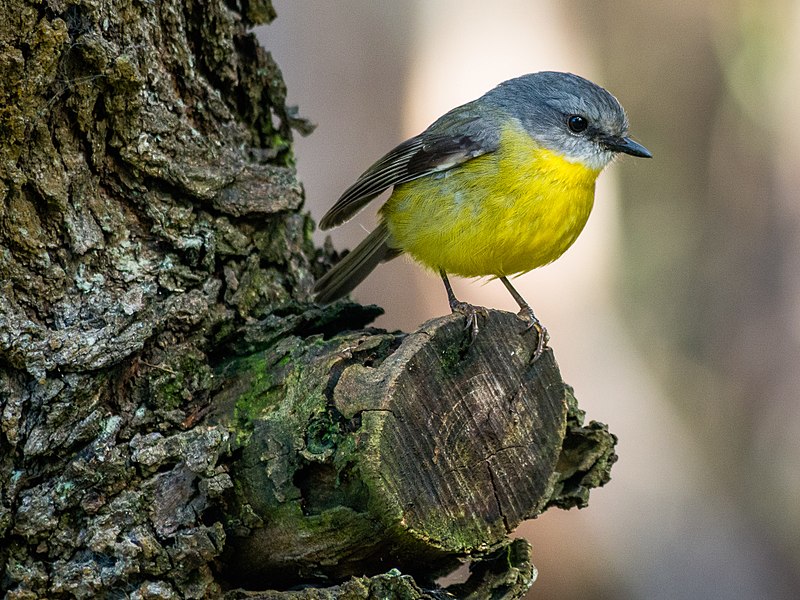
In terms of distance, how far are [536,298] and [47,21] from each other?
5073mm

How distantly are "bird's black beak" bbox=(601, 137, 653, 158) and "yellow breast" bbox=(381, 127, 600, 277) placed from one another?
160 mm

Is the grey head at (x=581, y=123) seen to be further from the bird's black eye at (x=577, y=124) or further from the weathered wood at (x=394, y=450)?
the weathered wood at (x=394, y=450)

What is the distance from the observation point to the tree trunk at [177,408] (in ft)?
8.54

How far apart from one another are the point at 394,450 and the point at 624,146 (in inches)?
89.6

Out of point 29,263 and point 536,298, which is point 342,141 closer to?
point 536,298

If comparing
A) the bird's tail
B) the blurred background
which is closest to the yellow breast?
the bird's tail

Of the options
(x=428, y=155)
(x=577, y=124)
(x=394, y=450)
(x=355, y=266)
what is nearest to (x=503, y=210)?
(x=428, y=155)

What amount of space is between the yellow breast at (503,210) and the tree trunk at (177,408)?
98 centimetres

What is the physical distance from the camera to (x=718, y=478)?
7191 millimetres

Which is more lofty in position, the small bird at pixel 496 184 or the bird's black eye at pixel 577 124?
the bird's black eye at pixel 577 124

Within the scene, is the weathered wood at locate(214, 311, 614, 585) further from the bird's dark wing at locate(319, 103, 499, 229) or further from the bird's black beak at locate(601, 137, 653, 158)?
the bird's black beak at locate(601, 137, 653, 158)

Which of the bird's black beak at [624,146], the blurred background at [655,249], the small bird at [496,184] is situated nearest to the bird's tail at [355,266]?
the small bird at [496,184]

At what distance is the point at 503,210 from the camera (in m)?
3.83

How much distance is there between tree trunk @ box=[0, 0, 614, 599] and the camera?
8.54 feet
